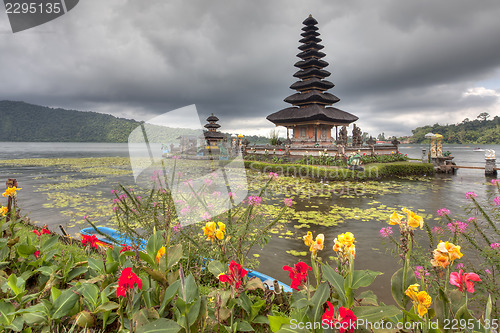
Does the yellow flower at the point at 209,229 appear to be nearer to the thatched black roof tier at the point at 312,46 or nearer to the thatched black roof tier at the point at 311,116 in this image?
the thatched black roof tier at the point at 311,116

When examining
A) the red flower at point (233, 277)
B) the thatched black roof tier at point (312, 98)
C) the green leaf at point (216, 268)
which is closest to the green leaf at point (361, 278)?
the red flower at point (233, 277)

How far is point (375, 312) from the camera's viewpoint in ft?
3.42

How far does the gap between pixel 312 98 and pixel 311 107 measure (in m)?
1.01

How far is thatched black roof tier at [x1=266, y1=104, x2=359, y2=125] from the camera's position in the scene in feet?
73.2

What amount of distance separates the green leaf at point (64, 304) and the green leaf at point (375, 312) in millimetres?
1661

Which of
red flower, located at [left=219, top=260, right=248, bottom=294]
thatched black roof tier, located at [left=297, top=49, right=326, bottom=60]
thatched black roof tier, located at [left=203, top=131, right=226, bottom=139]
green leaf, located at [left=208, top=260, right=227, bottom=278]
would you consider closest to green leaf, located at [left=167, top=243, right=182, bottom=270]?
green leaf, located at [left=208, top=260, right=227, bottom=278]

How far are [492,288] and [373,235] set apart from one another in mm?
3712

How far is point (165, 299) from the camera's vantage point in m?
1.34

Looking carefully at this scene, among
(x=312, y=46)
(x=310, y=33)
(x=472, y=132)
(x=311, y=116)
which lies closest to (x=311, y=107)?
(x=311, y=116)

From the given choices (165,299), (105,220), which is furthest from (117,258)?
(105,220)

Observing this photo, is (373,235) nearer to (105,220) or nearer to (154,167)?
(154,167)

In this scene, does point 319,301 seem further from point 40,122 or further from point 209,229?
point 40,122

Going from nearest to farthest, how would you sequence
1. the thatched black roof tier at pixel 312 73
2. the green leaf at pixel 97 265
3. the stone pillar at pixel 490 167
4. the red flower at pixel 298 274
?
the red flower at pixel 298 274 < the green leaf at pixel 97 265 < the stone pillar at pixel 490 167 < the thatched black roof tier at pixel 312 73

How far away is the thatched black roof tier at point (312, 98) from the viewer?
78.2ft
